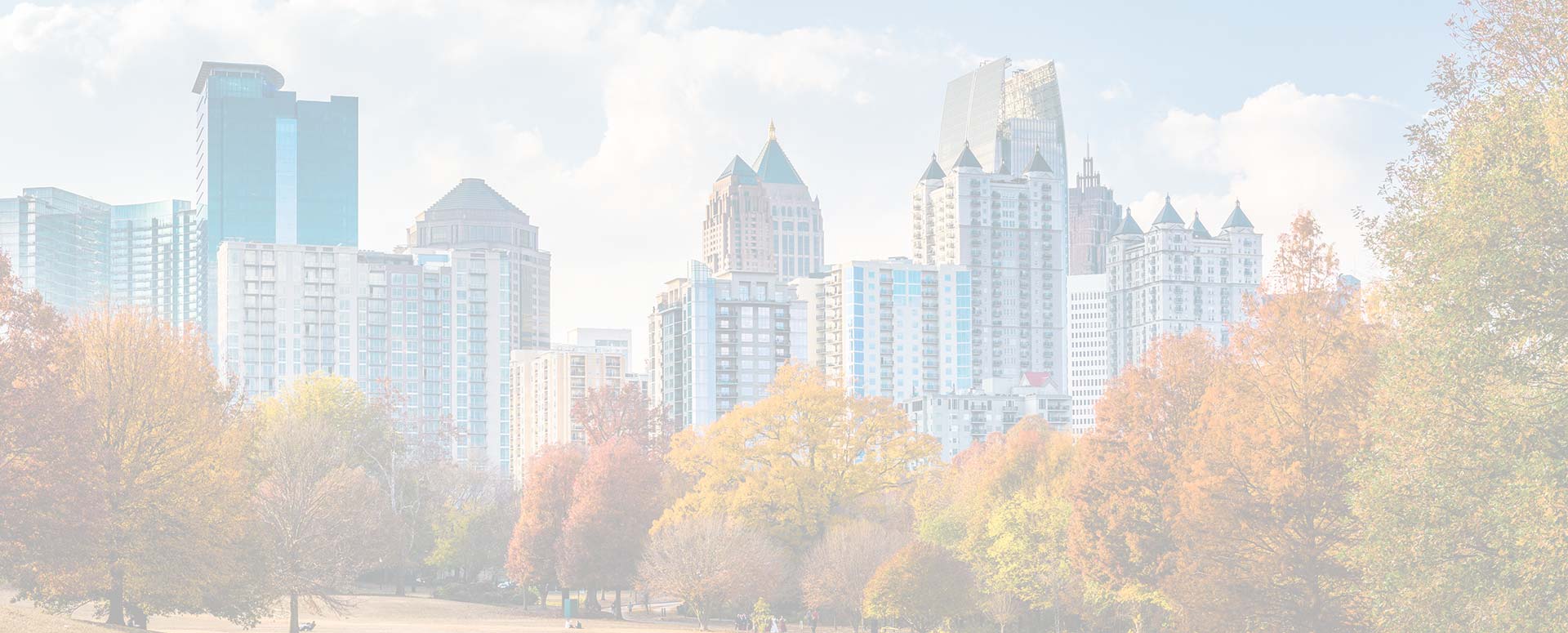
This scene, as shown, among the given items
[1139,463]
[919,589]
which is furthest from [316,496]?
[1139,463]

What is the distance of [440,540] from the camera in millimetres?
114812

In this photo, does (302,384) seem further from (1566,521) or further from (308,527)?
(1566,521)

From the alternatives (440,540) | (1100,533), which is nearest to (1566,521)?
(1100,533)

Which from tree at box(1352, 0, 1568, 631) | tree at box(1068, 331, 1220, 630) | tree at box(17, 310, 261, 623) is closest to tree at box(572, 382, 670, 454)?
tree at box(1068, 331, 1220, 630)

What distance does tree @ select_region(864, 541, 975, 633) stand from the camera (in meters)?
77.5

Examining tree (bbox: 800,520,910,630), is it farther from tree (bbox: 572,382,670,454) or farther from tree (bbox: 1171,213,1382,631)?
tree (bbox: 572,382,670,454)

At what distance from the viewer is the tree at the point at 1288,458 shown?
1913 inches

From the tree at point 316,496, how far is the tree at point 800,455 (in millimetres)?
17482

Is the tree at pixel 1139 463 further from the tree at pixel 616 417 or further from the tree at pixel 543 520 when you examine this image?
the tree at pixel 616 417

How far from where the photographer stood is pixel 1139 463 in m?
65.6

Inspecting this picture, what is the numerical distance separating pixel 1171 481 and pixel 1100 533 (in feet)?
17.8

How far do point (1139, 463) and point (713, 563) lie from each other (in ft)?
83.8

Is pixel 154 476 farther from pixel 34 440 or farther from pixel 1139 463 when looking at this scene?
pixel 1139 463

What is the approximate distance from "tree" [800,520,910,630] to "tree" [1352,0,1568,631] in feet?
145
